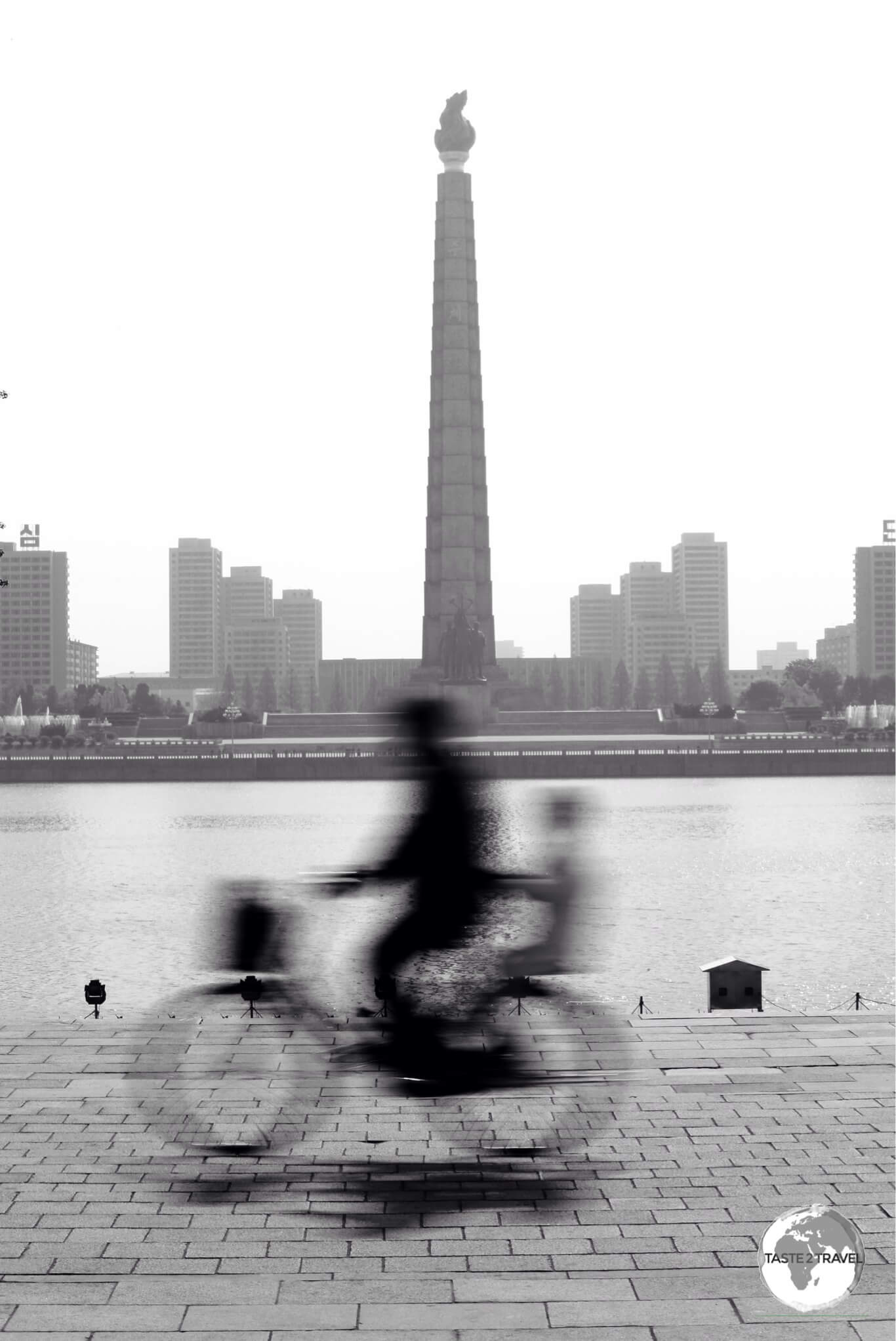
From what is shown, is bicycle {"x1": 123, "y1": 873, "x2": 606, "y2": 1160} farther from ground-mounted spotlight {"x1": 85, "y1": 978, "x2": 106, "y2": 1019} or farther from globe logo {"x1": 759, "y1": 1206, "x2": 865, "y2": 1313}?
globe logo {"x1": 759, "y1": 1206, "x2": 865, "y2": 1313}

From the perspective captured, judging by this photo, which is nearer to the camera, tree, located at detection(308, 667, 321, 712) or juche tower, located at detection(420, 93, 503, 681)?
juche tower, located at detection(420, 93, 503, 681)

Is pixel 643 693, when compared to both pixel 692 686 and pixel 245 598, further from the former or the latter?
pixel 245 598

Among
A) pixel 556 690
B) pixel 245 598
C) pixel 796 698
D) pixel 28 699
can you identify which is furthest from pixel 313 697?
pixel 796 698

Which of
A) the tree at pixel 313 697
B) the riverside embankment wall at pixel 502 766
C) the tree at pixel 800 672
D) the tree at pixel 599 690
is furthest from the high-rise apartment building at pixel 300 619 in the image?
the riverside embankment wall at pixel 502 766

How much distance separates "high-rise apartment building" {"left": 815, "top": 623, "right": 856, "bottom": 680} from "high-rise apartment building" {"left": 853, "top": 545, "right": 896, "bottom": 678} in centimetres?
3819

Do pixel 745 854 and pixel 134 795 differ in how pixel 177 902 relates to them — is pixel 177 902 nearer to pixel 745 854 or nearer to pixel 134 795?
pixel 745 854

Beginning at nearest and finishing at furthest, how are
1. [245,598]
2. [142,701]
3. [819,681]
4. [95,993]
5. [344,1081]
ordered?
1. [344,1081]
2. [95,993]
3. [142,701]
4. [819,681]
5. [245,598]

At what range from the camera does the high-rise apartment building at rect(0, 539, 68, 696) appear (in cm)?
13512

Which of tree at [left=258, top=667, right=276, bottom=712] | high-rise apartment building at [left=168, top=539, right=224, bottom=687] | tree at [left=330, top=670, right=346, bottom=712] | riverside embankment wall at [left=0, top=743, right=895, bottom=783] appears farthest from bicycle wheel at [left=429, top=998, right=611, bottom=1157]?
A: high-rise apartment building at [left=168, top=539, right=224, bottom=687]

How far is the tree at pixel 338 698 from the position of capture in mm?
125250

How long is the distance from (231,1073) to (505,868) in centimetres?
903

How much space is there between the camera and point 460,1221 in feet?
16.3

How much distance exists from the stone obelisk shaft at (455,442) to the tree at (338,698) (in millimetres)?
55908

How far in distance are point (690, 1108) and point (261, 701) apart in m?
120
